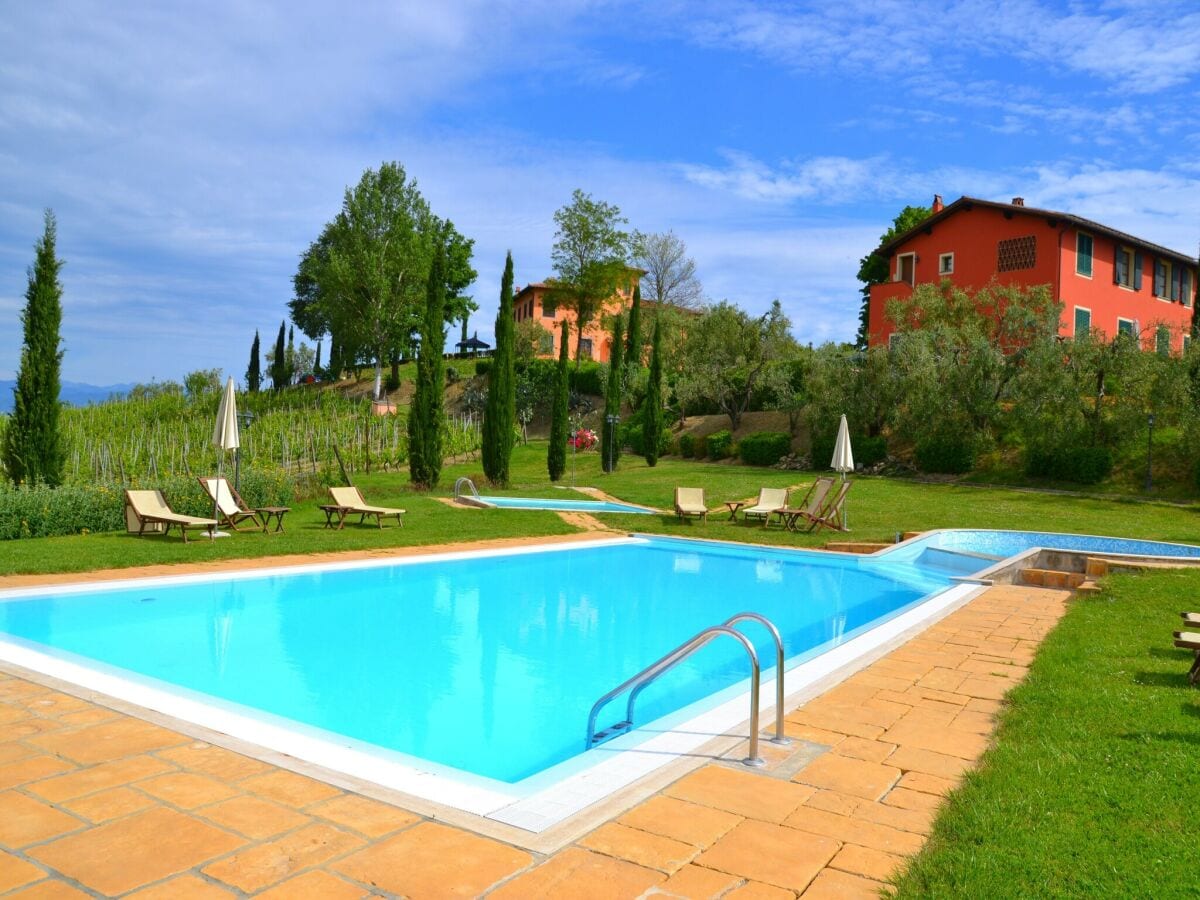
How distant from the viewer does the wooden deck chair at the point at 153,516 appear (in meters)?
12.0

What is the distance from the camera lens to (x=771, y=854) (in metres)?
2.98

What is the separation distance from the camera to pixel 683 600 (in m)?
10.4

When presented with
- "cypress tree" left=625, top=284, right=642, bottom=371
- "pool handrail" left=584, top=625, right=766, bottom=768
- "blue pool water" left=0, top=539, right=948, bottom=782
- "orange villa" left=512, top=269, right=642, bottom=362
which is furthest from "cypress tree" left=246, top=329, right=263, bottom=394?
"pool handrail" left=584, top=625, right=766, bottom=768

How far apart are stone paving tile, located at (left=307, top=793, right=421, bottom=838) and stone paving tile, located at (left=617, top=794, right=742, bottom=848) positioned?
2.81ft

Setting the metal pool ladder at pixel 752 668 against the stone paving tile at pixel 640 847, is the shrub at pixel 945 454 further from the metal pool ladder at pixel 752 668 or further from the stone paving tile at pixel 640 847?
the stone paving tile at pixel 640 847

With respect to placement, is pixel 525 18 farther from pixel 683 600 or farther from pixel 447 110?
pixel 683 600

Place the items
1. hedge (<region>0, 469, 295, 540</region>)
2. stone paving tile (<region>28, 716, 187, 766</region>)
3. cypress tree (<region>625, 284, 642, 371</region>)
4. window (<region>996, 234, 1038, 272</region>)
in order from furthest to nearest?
cypress tree (<region>625, 284, 642, 371</region>) → window (<region>996, 234, 1038, 272</region>) → hedge (<region>0, 469, 295, 540</region>) → stone paving tile (<region>28, 716, 187, 766</region>)

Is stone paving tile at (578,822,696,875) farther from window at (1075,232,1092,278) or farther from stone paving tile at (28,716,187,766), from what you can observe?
window at (1075,232,1092,278)

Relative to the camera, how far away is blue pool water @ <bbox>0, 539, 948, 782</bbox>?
585 centimetres

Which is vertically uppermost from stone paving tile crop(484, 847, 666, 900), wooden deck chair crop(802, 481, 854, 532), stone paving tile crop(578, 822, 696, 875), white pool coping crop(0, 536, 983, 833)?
wooden deck chair crop(802, 481, 854, 532)

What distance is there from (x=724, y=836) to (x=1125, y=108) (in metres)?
15.9

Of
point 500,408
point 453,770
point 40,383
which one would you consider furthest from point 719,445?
point 453,770

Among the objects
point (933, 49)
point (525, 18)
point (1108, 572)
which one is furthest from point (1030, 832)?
point (525, 18)

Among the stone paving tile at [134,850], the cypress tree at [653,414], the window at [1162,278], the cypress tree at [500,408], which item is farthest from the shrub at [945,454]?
the stone paving tile at [134,850]
